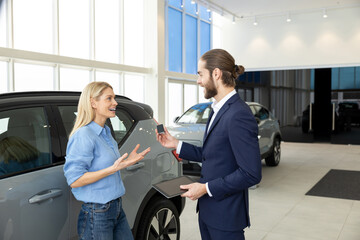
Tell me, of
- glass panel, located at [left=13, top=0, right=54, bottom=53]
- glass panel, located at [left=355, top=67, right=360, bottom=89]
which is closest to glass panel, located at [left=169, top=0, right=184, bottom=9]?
glass panel, located at [left=13, top=0, right=54, bottom=53]

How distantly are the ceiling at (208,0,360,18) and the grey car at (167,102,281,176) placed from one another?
546cm

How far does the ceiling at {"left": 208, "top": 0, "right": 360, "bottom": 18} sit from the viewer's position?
12.5 meters

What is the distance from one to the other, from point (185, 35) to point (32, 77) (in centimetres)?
742

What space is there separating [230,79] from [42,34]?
8086 millimetres

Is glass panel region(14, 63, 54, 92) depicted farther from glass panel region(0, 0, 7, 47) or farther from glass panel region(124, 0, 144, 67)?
glass panel region(124, 0, 144, 67)

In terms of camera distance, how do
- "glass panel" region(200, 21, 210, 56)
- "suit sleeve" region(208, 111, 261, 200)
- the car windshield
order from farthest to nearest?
"glass panel" region(200, 21, 210, 56)
the car windshield
"suit sleeve" region(208, 111, 261, 200)

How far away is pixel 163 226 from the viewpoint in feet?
10.3

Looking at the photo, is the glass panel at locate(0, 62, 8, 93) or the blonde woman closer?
the blonde woman

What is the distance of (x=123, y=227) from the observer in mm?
2318

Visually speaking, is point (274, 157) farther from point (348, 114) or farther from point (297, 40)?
point (297, 40)

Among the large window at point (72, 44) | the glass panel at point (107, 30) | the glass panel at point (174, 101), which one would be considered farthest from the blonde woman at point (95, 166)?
the glass panel at point (174, 101)

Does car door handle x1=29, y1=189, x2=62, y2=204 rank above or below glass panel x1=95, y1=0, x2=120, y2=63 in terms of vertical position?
below

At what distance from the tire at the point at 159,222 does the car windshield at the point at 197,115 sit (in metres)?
4.25

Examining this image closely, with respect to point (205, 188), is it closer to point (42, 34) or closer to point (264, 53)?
point (42, 34)
